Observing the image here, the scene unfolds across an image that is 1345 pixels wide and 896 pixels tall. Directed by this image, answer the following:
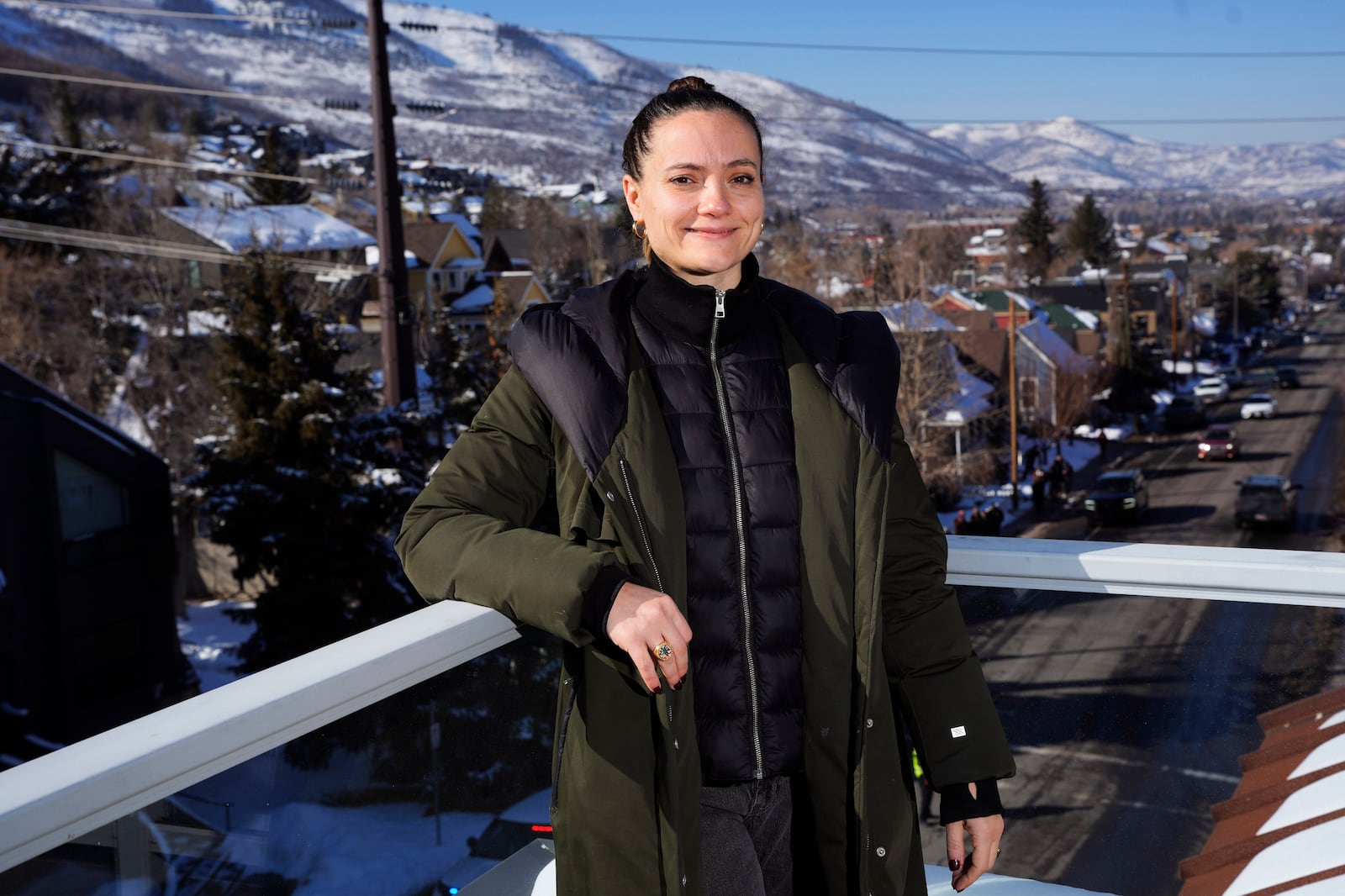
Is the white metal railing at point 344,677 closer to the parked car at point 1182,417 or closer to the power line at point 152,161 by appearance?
the power line at point 152,161

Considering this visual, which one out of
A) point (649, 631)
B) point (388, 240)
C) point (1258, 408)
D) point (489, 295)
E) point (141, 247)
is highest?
point (141, 247)

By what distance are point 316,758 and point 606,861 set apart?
1.59 ft

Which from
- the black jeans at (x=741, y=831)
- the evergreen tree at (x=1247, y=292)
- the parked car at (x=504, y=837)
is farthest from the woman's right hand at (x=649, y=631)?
the evergreen tree at (x=1247, y=292)

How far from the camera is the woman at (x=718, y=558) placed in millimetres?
1578

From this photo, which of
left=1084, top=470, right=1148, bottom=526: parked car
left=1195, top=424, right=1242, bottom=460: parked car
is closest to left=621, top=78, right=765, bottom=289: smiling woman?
left=1084, top=470, right=1148, bottom=526: parked car

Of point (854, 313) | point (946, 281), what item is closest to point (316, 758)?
point (854, 313)

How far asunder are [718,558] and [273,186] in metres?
46.4

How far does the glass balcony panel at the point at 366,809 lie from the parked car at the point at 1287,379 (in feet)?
226

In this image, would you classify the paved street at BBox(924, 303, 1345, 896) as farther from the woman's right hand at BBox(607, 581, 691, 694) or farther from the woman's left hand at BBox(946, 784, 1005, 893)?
the woman's right hand at BBox(607, 581, 691, 694)

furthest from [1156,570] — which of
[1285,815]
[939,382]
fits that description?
[939,382]

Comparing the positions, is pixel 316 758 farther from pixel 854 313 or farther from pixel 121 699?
pixel 121 699

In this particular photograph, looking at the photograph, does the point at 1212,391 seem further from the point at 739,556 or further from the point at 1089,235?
the point at 739,556

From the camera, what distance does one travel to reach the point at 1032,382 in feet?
137

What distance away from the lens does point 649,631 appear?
55.6 inches
